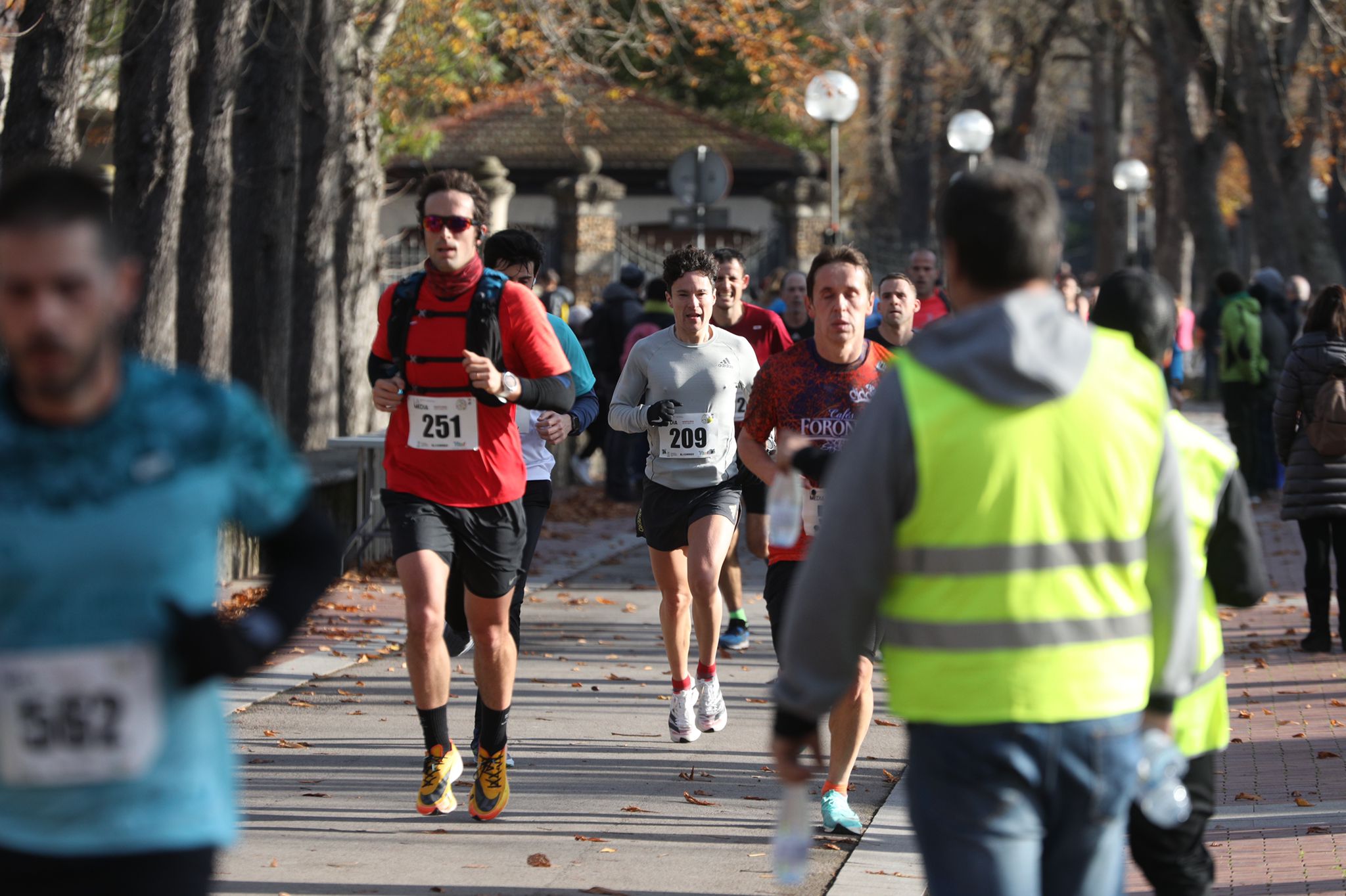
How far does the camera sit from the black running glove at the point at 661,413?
7590mm

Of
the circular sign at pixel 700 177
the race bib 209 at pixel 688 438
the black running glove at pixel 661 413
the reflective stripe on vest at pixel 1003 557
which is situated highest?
the circular sign at pixel 700 177

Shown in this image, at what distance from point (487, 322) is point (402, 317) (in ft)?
0.95

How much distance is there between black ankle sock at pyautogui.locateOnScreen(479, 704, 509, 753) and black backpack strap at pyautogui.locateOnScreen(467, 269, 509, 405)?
3.47ft

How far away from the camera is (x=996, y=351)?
294cm

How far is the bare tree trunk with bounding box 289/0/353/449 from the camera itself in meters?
16.1

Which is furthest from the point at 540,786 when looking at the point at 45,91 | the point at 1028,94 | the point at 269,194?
the point at 1028,94

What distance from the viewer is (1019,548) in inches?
117

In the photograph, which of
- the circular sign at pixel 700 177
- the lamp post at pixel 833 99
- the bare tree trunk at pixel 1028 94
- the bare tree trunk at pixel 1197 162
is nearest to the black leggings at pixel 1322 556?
the lamp post at pixel 833 99

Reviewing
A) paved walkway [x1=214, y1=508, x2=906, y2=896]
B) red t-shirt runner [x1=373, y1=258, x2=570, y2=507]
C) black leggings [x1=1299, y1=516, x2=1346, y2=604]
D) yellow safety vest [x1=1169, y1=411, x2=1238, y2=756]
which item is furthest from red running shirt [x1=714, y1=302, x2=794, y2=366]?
yellow safety vest [x1=1169, y1=411, x2=1238, y2=756]

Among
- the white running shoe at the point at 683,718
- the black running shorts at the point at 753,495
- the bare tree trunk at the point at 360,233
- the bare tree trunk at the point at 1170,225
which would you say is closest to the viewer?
the white running shoe at the point at 683,718

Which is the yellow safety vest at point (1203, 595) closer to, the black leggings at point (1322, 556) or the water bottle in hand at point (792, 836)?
the water bottle in hand at point (792, 836)

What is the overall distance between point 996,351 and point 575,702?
584 cm

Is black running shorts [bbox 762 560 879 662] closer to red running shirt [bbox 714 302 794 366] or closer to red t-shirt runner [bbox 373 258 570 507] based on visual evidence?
red t-shirt runner [bbox 373 258 570 507]

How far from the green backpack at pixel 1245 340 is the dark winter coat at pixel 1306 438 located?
703 cm
